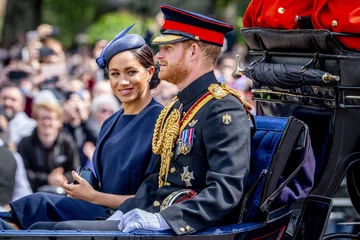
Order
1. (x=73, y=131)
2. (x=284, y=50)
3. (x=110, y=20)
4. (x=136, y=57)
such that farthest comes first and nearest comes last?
(x=110, y=20) → (x=73, y=131) → (x=284, y=50) → (x=136, y=57)

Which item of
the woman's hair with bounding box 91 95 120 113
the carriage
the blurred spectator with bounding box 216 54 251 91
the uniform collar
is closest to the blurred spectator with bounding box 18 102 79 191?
the woman's hair with bounding box 91 95 120 113

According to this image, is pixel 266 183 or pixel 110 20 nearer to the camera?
pixel 266 183

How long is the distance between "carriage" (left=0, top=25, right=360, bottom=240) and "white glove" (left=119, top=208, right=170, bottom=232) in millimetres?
32

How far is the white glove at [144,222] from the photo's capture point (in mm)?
4363

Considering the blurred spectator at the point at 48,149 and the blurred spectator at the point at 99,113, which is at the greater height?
the blurred spectator at the point at 99,113

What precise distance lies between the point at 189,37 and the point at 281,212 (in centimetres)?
100

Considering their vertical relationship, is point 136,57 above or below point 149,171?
above

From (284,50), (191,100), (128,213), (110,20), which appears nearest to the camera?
(128,213)

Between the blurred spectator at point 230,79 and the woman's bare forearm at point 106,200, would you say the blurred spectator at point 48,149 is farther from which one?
the woman's bare forearm at point 106,200

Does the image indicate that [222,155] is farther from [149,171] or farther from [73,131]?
[73,131]

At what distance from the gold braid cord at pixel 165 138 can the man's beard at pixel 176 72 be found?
7.4 inches

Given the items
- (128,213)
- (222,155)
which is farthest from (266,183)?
(128,213)

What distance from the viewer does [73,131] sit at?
9.20 metres

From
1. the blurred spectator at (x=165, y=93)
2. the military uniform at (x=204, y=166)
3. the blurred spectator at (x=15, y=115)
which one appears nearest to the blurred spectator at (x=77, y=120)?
the blurred spectator at (x=15, y=115)
